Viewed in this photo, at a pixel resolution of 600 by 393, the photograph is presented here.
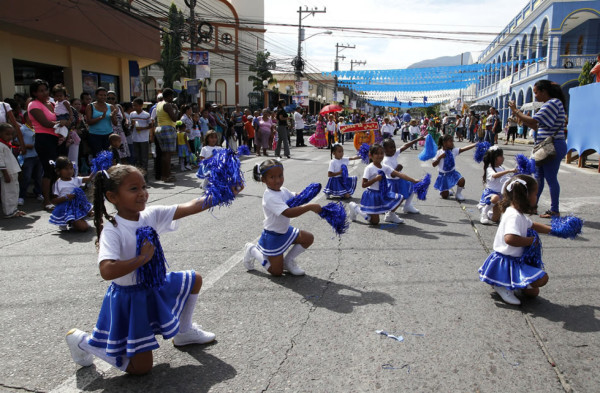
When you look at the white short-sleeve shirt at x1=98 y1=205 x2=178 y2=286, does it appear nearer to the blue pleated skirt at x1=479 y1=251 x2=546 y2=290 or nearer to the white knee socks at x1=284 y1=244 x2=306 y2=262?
the white knee socks at x1=284 y1=244 x2=306 y2=262

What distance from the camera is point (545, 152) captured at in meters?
6.68

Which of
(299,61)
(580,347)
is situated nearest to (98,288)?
(580,347)

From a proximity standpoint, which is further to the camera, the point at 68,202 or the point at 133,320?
the point at 68,202

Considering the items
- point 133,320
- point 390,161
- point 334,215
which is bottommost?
point 133,320

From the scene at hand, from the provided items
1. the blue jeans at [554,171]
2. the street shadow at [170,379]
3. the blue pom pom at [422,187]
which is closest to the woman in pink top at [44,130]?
the street shadow at [170,379]

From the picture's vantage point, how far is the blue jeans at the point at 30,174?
816cm

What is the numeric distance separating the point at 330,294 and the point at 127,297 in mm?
1864

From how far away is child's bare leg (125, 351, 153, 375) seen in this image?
275cm

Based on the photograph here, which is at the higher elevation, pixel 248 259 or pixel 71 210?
pixel 71 210

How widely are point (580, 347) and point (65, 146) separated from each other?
870 centimetres

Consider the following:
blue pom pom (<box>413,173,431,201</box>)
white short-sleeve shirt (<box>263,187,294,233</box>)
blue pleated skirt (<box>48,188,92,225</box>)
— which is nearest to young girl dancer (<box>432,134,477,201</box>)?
blue pom pom (<box>413,173,431,201</box>)

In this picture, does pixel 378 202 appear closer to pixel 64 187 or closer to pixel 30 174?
pixel 64 187

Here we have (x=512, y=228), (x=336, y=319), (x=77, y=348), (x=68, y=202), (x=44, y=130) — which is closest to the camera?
(x=77, y=348)

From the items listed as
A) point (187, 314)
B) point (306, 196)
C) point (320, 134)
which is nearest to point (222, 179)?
point (187, 314)
